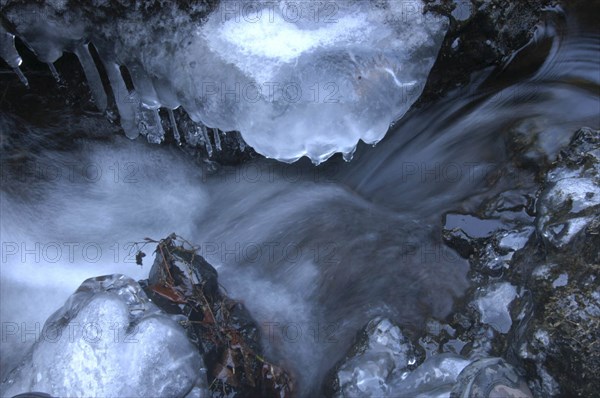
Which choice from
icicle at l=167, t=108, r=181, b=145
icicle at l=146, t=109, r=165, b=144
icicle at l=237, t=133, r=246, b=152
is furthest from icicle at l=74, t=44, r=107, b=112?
icicle at l=237, t=133, r=246, b=152

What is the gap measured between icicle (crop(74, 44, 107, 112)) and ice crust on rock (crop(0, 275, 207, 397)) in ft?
4.74

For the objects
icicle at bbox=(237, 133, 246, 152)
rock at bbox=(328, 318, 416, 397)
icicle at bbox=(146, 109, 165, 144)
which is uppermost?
icicle at bbox=(146, 109, 165, 144)

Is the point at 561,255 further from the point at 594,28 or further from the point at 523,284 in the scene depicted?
the point at 594,28

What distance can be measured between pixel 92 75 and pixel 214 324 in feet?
6.16

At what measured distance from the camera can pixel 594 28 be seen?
395 cm

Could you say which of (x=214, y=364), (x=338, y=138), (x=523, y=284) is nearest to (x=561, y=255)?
(x=523, y=284)

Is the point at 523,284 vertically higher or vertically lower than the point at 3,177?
lower

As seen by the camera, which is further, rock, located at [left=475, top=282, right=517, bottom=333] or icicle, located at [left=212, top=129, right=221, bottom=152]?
Answer: icicle, located at [left=212, top=129, right=221, bottom=152]

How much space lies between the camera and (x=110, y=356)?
297 cm

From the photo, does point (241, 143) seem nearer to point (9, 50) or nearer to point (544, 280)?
point (9, 50)

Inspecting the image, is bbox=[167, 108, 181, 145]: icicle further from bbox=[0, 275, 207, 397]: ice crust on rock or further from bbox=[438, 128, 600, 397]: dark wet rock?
bbox=[438, 128, 600, 397]: dark wet rock

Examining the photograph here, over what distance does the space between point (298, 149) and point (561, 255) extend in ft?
5.29

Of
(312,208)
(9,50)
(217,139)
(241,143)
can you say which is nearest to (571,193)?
(312,208)

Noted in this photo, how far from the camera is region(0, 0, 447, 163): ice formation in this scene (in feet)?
10.5
